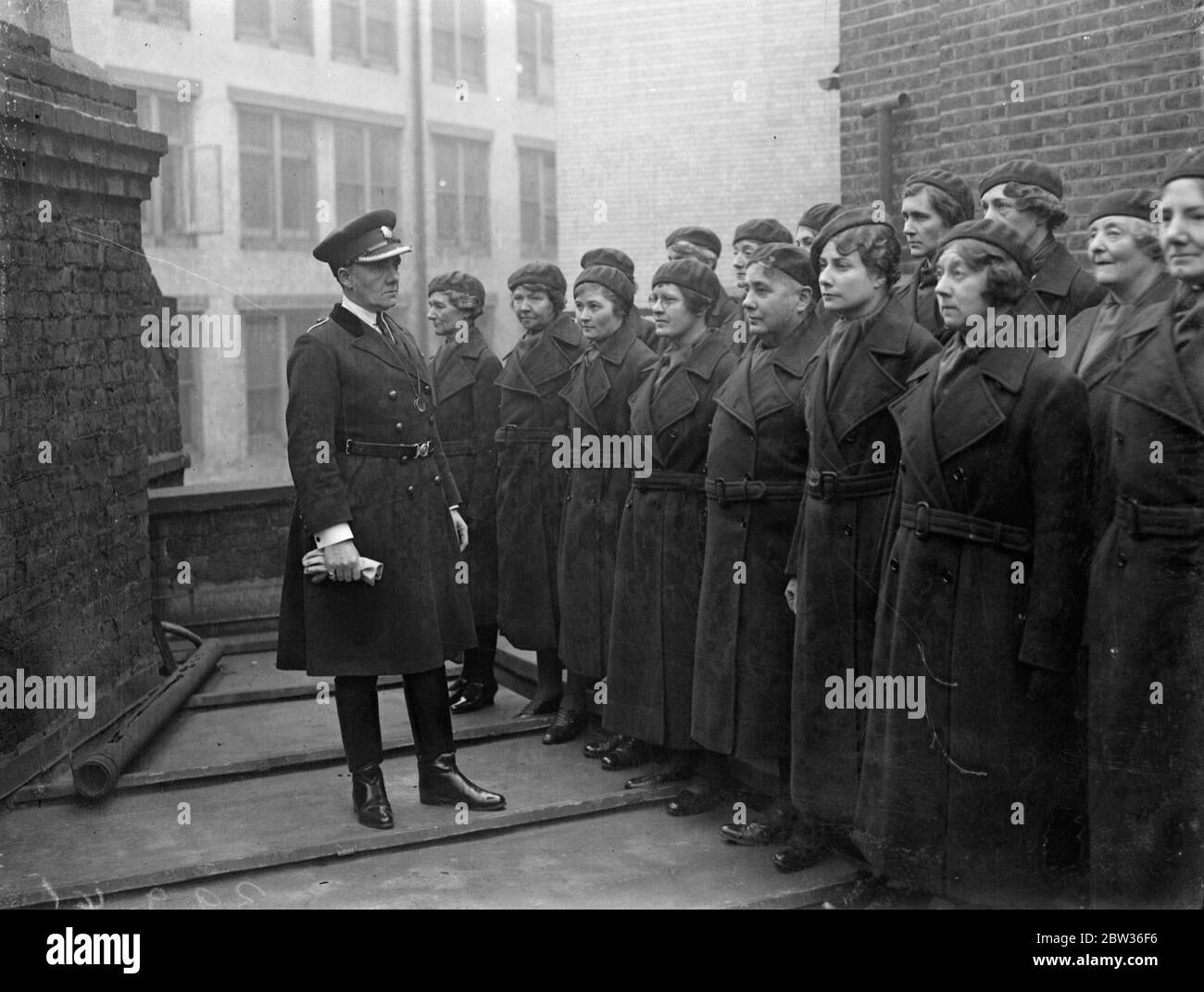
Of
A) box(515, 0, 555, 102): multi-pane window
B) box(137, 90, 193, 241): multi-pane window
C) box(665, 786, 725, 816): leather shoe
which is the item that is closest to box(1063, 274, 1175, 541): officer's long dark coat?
box(665, 786, 725, 816): leather shoe

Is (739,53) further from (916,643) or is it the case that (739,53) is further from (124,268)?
(916,643)

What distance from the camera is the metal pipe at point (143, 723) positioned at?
570 centimetres

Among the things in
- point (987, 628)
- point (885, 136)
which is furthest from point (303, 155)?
point (987, 628)

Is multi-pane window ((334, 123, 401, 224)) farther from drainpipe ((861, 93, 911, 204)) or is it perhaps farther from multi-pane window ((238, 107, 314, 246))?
drainpipe ((861, 93, 911, 204))

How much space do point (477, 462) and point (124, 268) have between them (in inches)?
83.6

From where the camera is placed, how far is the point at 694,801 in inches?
214

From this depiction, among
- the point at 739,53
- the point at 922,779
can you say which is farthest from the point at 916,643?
the point at 739,53

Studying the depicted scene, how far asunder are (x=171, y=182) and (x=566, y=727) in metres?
14.8

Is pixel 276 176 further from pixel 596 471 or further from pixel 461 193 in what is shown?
pixel 596 471

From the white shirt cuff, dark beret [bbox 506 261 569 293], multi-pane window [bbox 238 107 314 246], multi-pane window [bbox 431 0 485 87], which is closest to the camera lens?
the white shirt cuff

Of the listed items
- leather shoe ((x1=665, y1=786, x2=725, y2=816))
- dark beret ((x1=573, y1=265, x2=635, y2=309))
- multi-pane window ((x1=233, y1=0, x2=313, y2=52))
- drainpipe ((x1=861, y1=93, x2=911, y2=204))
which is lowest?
→ leather shoe ((x1=665, y1=786, x2=725, y2=816))

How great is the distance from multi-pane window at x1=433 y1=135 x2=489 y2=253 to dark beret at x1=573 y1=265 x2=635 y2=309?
13.9 meters

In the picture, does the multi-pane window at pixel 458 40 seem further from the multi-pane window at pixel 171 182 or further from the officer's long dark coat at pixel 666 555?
the officer's long dark coat at pixel 666 555

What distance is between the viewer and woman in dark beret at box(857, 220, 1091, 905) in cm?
389
